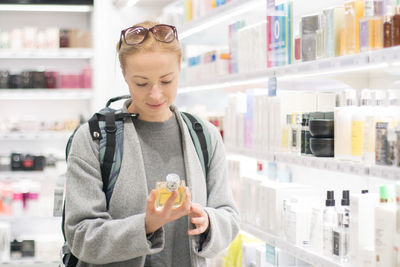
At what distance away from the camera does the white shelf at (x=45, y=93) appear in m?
5.77

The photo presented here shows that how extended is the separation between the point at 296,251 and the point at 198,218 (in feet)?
3.37

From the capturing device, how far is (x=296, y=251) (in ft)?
8.31

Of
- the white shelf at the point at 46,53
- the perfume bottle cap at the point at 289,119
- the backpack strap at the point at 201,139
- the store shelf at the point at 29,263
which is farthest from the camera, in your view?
the white shelf at the point at 46,53

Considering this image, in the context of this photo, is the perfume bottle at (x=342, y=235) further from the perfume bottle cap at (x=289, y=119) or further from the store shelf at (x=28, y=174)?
the store shelf at (x=28, y=174)

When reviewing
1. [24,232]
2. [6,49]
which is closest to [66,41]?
[6,49]

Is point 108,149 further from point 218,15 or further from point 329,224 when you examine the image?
point 218,15

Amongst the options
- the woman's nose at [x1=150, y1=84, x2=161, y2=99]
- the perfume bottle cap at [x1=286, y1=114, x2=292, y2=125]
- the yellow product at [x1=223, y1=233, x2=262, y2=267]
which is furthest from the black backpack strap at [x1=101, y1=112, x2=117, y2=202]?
the yellow product at [x1=223, y1=233, x2=262, y2=267]

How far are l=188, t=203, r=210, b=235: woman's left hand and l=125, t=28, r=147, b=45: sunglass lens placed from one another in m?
0.50

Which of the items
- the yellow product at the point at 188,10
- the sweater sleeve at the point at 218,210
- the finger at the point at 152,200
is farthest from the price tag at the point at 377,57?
Result: the yellow product at the point at 188,10

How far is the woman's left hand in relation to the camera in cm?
162

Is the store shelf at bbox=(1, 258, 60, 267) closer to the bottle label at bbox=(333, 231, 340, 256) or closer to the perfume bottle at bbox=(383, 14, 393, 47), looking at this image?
the bottle label at bbox=(333, 231, 340, 256)

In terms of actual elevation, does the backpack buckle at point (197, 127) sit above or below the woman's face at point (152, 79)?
below

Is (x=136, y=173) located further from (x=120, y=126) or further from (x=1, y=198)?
(x=1, y=198)

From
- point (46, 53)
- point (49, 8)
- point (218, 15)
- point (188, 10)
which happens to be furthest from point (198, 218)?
point (49, 8)
